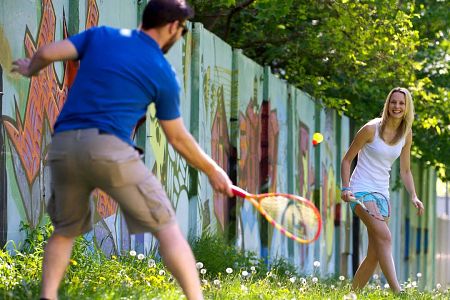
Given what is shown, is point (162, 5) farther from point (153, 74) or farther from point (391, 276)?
point (391, 276)

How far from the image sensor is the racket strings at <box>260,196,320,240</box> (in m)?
6.25

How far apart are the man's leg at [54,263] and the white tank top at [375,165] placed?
15.4ft

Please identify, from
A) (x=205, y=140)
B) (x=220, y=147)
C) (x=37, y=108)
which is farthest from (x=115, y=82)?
(x=220, y=147)

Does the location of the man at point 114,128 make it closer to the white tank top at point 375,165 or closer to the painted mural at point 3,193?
the painted mural at point 3,193

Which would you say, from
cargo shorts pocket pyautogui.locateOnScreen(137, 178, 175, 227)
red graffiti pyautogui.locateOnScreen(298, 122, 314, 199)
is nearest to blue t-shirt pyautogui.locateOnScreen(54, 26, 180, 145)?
cargo shorts pocket pyautogui.locateOnScreen(137, 178, 175, 227)

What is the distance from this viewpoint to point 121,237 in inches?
395

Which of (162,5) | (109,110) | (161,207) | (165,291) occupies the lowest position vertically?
(165,291)

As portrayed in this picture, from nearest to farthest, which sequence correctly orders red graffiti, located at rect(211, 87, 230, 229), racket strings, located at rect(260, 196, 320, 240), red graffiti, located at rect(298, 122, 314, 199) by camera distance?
racket strings, located at rect(260, 196, 320, 240) → red graffiti, located at rect(211, 87, 230, 229) → red graffiti, located at rect(298, 122, 314, 199)

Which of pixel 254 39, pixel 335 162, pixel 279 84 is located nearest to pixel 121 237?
pixel 279 84

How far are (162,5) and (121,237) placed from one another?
4.64 metres

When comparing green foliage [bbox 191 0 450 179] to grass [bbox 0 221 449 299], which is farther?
green foliage [bbox 191 0 450 179]

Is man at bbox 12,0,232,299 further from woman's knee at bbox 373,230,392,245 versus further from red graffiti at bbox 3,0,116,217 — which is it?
woman's knee at bbox 373,230,392,245

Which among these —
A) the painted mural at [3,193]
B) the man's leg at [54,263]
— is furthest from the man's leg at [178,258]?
the painted mural at [3,193]

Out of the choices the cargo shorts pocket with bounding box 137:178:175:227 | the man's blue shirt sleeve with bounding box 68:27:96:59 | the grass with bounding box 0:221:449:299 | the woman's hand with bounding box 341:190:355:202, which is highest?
the man's blue shirt sleeve with bounding box 68:27:96:59
